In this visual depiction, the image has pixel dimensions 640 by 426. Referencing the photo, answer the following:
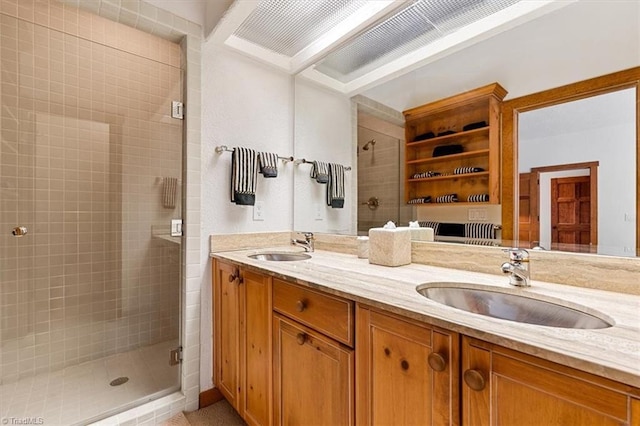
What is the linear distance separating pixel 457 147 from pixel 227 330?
1.52m

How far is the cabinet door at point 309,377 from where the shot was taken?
0.96 m

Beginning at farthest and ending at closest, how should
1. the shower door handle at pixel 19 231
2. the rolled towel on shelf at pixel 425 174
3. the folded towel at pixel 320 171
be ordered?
1. the folded towel at pixel 320 171
2. the shower door handle at pixel 19 231
3. the rolled towel on shelf at pixel 425 174

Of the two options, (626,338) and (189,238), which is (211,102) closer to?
(189,238)

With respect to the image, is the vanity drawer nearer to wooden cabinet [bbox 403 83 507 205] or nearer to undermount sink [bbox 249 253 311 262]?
undermount sink [bbox 249 253 311 262]

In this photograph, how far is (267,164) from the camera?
197cm

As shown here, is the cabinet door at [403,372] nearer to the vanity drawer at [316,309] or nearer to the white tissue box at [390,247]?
the vanity drawer at [316,309]

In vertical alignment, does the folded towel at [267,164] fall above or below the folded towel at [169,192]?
above

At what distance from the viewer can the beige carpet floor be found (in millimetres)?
1600

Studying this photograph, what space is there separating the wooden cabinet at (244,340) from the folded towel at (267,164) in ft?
2.12

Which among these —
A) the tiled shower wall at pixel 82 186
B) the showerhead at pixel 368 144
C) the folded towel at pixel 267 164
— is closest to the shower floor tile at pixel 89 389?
the tiled shower wall at pixel 82 186

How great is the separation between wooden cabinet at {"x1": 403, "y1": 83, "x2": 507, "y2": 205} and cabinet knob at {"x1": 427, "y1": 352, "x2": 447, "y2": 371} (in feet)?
2.72

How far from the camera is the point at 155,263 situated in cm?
220

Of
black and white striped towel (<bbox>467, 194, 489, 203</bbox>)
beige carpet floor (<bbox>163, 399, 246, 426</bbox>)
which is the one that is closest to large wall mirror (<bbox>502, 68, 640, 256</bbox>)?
black and white striped towel (<bbox>467, 194, 489, 203</bbox>)

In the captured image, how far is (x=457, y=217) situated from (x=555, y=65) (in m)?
0.68
